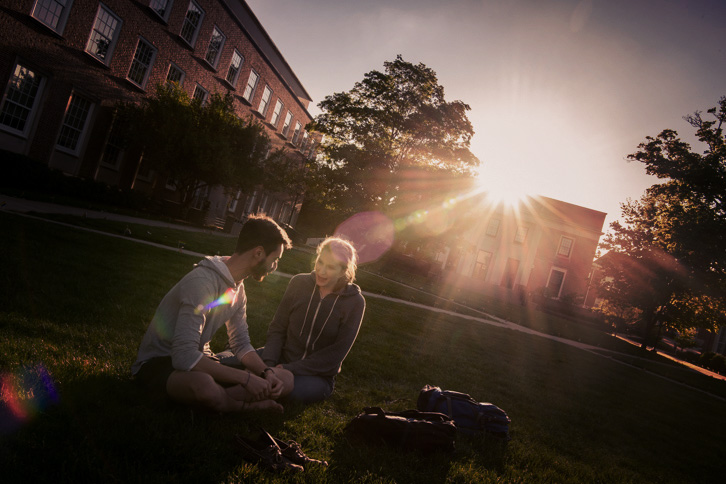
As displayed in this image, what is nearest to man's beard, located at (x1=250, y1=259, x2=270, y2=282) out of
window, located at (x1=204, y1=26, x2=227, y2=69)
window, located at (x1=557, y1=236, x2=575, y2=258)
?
window, located at (x1=204, y1=26, x2=227, y2=69)

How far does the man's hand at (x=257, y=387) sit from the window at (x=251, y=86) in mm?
27418

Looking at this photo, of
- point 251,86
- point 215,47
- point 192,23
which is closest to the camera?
point 192,23

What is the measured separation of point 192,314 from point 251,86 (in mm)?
28377

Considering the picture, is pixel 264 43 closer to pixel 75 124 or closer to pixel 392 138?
pixel 392 138

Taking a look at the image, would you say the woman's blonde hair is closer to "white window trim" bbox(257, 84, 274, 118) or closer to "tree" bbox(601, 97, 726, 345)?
"tree" bbox(601, 97, 726, 345)

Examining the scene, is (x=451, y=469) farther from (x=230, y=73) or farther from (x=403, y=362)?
(x=230, y=73)

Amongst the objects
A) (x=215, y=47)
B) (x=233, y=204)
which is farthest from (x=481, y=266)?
(x=215, y=47)

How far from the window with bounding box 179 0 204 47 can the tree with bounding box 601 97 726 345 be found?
23.3 meters

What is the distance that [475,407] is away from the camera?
4.47 m

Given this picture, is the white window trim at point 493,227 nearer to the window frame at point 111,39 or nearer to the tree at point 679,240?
the tree at point 679,240

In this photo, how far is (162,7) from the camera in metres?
19.6

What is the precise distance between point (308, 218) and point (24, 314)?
146ft

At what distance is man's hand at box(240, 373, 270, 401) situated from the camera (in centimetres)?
303

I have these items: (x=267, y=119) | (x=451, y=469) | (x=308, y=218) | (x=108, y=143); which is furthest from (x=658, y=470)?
(x=308, y=218)
